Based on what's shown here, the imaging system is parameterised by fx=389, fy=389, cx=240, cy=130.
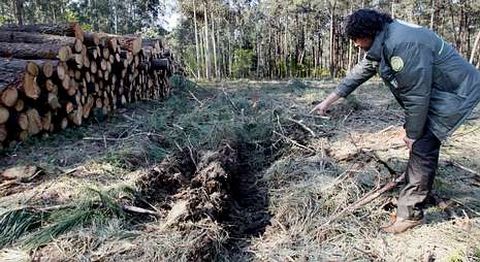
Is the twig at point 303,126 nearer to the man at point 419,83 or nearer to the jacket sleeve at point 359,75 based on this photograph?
the jacket sleeve at point 359,75

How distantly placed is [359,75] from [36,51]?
3.85 m

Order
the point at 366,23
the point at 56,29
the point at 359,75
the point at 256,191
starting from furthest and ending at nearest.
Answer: the point at 56,29, the point at 256,191, the point at 359,75, the point at 366,23

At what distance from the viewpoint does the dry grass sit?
225 cm

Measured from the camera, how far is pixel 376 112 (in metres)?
5.72

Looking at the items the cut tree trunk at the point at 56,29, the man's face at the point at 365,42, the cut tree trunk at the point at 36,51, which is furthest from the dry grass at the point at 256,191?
the cut tree trunk at the point at 56,29

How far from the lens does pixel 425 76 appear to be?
6.82ft

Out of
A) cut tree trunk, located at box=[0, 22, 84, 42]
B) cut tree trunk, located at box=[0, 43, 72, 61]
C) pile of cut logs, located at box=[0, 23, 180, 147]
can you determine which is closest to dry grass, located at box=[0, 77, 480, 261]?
pile of cut logs, located at box=[0, 23, 180, 147]

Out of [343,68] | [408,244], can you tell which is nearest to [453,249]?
[408,244]

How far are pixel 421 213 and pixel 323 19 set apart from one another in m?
24.5

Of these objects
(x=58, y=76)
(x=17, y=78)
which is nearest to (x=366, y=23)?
(x=17, y=78)

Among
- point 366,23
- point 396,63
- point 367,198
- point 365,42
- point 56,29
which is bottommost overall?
point 367,198

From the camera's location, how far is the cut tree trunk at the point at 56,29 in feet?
17.0

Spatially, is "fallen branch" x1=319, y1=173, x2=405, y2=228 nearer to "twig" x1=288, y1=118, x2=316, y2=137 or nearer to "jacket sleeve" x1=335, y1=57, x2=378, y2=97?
"jacket sleeve" x1=335, y1=57, x2=378, y2=97

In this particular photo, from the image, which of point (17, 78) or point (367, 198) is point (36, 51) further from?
point (367, 198)
